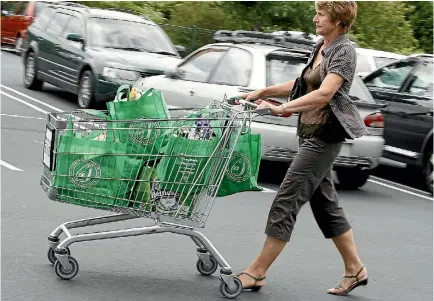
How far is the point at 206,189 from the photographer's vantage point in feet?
20.7

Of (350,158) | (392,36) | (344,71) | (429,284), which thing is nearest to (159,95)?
(344,71)

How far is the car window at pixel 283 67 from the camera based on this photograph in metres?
11.6

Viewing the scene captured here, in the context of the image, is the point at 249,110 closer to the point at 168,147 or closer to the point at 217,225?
the point at 168,147

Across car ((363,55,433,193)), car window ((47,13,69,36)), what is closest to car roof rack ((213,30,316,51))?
car ((363,55,433,193))

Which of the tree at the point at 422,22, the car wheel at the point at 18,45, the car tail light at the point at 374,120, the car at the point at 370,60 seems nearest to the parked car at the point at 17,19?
the car wheel at the point at 18,45

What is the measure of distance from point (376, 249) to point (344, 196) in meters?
3.03

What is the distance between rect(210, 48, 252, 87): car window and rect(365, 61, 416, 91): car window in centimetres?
256

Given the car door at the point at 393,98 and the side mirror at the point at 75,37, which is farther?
the side mirror at the point at 75,37

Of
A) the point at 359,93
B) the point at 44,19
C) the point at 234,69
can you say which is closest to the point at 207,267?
the point at 234,69

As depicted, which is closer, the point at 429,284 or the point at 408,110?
the point at 429,284

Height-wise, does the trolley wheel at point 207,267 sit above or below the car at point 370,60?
above

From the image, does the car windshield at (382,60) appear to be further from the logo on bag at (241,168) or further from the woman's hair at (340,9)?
the logo on bag at (241,168)

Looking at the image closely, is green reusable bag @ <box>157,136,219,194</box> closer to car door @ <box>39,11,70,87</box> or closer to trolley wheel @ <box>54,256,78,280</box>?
trolley wheel @ <box>54,256,78,280</box>

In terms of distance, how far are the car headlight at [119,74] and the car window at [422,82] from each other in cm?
471
